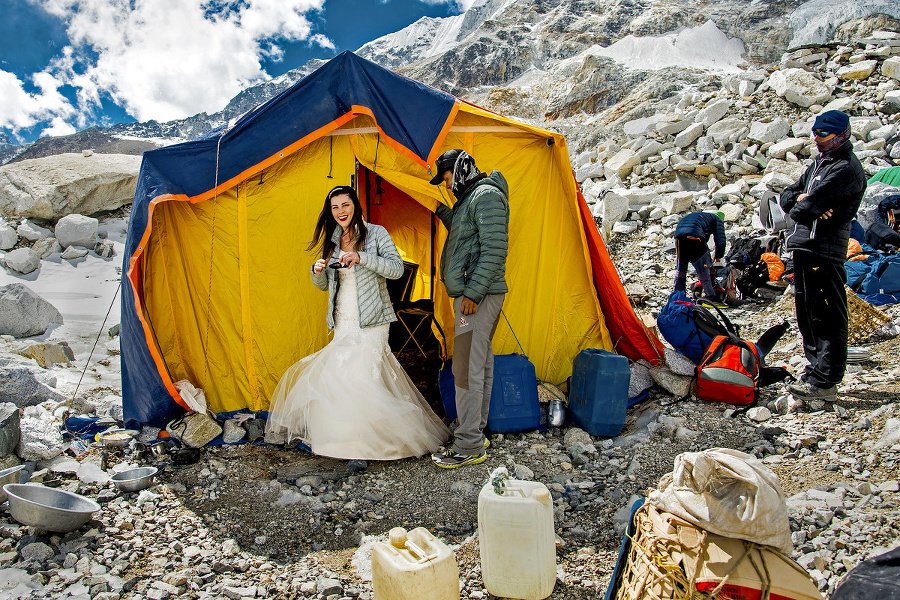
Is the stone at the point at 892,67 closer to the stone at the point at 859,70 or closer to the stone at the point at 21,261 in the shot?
the stone at the point at 859,70

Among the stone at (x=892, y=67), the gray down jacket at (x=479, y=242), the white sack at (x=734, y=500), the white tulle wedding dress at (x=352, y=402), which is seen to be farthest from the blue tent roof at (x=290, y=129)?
the stone at (x=892, y=67)

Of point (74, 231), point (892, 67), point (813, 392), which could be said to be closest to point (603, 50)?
point (892, 67)

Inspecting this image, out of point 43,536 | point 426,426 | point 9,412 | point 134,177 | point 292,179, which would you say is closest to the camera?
point 43,536

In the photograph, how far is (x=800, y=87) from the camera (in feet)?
39.2

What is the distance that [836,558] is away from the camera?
2152mm

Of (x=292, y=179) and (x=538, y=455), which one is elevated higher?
(x=292, y=179)

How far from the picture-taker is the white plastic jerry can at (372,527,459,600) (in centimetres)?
187

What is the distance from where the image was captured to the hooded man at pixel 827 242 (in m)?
3.63

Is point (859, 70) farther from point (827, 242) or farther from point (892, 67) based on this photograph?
point (827, 242)

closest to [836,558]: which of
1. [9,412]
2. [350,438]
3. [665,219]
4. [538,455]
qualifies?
[538,455]

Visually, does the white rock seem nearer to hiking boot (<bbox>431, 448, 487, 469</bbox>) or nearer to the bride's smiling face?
the bride's smiling face

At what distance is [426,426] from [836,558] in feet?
7.72

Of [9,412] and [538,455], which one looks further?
[538,455]

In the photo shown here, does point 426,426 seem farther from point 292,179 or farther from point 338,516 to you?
point 292,179
